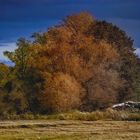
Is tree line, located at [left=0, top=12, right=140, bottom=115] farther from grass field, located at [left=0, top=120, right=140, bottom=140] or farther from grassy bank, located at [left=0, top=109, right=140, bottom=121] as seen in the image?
grass field, located at [left=0, top=120, right=140, bottom=140]

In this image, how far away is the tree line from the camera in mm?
87625

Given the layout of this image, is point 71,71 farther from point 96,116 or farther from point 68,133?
point 68,133

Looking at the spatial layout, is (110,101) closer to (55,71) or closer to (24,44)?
(55,71)

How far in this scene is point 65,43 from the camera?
9550 cm

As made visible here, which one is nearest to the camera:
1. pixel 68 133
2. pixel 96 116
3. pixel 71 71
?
pixel 68 133

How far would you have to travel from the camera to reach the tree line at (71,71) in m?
87.6

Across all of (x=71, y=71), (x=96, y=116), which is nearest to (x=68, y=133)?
(x=96, y=116)

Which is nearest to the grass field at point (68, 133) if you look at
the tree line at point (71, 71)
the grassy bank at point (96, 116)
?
the grassy bank at point (96, 116)

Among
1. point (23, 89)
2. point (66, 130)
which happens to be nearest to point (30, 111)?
point (23, 89)

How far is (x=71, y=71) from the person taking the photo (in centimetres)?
9238

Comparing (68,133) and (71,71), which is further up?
(71,71)

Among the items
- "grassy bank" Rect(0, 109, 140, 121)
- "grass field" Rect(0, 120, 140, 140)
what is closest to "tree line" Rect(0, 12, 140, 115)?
"grassy bank" Rect(0, 109, 140, 121)

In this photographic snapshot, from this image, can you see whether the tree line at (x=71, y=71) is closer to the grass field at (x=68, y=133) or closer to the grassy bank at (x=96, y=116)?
the grassy bank at (x=96, y=116)

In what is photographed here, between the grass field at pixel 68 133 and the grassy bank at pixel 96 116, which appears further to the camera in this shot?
the grassy bank at pixel 96 116
